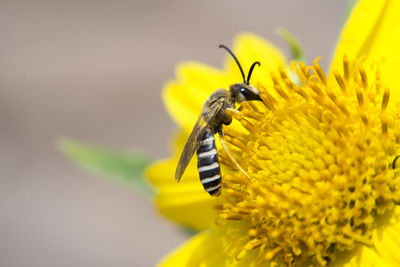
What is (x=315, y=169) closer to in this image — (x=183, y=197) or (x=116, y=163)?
(x=183, y=197)

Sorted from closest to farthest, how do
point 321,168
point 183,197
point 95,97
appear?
point 321,168 → point 183,197 → point 95,97

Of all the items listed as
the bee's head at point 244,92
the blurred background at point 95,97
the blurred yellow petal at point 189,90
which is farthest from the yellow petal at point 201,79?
the blurred background at point 95,97

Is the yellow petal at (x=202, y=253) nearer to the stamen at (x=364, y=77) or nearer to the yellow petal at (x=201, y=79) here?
the yellow petal at (x=201, y=79)

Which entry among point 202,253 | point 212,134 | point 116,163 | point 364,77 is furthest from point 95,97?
point 364,77

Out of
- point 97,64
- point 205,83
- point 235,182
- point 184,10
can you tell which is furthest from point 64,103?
point 235,182

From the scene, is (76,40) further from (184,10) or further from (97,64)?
(184,10)

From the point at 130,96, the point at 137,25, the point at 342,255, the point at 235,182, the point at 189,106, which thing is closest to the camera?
the point at 342,255
